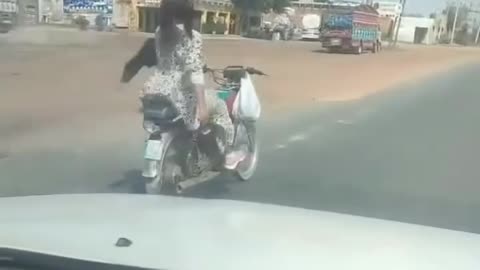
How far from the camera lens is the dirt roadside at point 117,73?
5270 millimetres

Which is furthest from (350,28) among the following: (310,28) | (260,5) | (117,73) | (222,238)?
(222,238)

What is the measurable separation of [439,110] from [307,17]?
101 cm

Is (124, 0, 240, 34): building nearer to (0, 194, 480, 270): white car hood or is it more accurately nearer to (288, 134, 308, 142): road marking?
(288, 134, 308, 142): road marking

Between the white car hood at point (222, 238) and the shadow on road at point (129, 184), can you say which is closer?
the white car hood at point (222, 238)

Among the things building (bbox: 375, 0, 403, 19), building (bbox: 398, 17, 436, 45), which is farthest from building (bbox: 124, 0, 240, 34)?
building (bbox: 398, 17, 436, 45)

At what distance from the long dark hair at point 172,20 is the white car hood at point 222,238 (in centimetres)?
263

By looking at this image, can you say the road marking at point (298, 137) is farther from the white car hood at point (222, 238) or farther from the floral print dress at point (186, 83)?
the white car hood at point (222, 238)

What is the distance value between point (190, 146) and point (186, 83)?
357 millimetres

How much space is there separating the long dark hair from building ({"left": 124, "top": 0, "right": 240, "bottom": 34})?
0.13 ft

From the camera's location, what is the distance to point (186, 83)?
4.68 metres

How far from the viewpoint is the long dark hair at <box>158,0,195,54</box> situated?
190 inches

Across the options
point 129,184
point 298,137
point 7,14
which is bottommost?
point 129,184

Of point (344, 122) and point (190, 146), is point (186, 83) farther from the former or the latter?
point (344, 122)

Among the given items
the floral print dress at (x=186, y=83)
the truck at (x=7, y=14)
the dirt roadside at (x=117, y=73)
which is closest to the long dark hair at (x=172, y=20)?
the floral print dress at (x=186, y=83)
